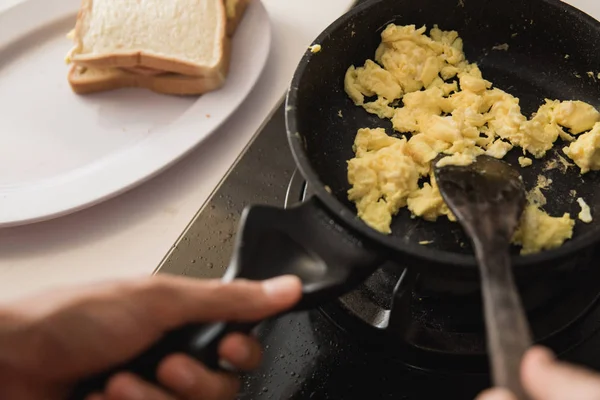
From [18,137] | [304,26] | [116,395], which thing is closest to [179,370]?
[116,395]

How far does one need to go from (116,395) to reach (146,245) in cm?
44

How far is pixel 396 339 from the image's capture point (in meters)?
0.79

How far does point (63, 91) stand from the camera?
118 centimetres

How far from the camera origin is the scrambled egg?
0.87 metres

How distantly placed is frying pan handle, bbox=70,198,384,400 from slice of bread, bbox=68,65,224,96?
511 millimetres

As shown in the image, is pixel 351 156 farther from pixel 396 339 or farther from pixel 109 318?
pixel 109 318

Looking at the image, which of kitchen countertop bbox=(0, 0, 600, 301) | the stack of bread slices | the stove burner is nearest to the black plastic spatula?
the stove burner

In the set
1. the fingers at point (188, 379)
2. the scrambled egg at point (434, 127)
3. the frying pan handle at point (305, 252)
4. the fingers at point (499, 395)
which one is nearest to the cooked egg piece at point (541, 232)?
the scrambled egg at point (434, 127)

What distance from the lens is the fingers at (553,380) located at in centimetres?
46

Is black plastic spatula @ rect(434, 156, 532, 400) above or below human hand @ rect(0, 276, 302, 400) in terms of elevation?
above

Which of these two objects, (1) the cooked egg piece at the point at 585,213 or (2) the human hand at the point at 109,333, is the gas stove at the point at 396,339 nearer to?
(1) the cooked egg piece at the point at 585,213

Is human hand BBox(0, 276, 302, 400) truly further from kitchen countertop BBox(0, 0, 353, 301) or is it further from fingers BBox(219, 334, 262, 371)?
kitchen countertop BBox(0, 0, 353, 301)

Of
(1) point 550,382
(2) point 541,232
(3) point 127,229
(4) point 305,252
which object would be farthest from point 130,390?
(2) point 541,232

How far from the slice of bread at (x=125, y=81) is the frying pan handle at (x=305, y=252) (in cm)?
51
